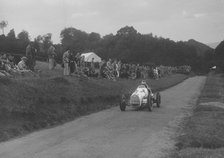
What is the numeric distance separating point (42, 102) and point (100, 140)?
6.76m

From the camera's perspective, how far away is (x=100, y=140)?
1481 cm

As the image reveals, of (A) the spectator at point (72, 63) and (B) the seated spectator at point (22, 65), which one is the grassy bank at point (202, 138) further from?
(A) the spectator at point (72, 63)

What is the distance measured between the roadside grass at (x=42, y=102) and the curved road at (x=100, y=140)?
2.93 feet

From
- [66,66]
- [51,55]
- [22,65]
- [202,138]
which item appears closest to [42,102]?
[22,65]

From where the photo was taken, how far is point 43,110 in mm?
19984

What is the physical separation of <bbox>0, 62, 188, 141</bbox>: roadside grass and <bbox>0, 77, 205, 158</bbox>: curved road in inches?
35.1

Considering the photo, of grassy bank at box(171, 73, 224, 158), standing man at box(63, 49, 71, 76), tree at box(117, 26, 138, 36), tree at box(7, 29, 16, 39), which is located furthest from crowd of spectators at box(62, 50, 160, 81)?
tree at box(117, 26, 138, 36)

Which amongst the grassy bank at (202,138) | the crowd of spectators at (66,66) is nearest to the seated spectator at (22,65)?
the crowd of spectators at (66,66)

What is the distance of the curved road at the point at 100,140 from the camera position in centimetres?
1284

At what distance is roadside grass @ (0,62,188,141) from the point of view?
17.6 metres

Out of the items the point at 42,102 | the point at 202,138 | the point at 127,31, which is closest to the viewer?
the point at 202,138

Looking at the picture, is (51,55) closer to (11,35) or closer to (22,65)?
(22,65)

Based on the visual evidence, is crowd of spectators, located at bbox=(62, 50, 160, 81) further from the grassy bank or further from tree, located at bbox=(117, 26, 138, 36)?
tree, located at bbox=(117, 26, 138, 36)

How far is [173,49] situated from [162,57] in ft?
22.4
